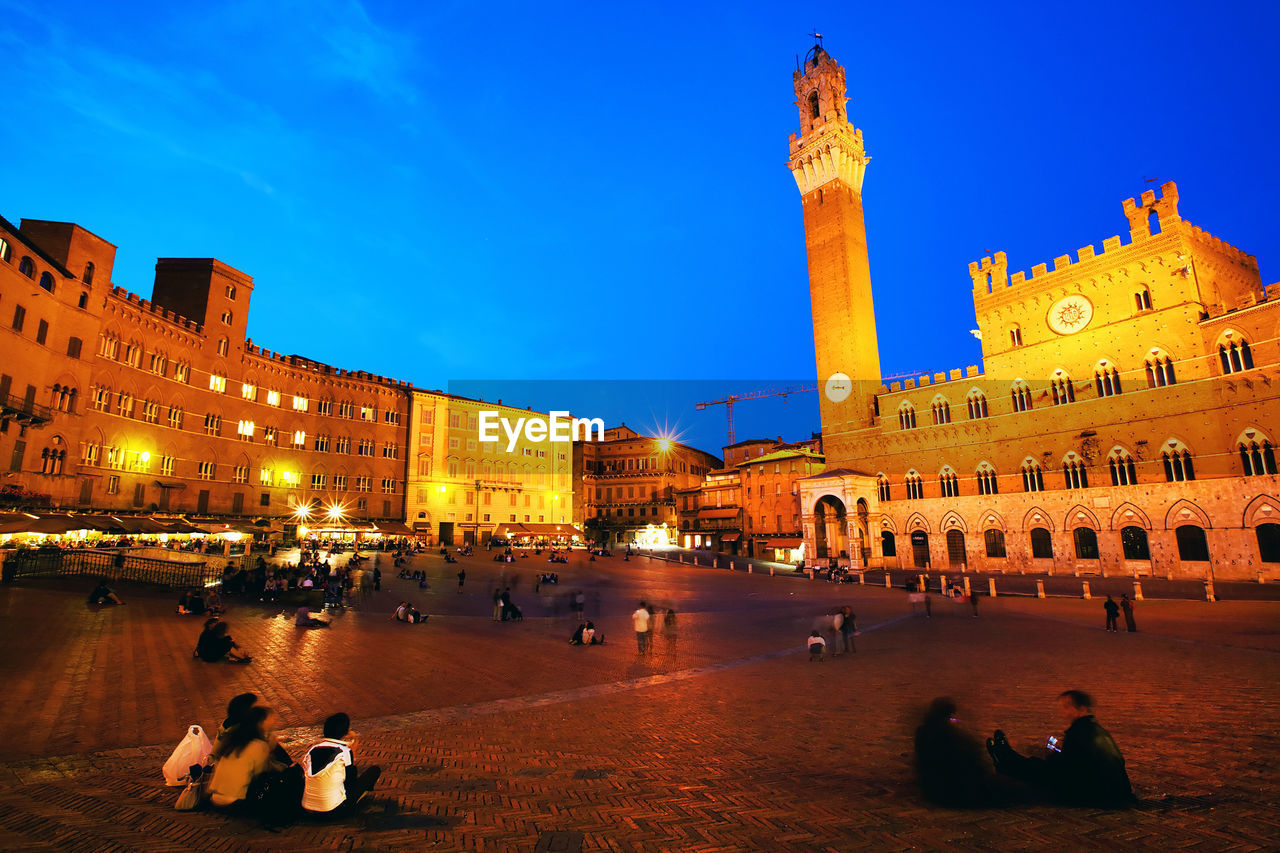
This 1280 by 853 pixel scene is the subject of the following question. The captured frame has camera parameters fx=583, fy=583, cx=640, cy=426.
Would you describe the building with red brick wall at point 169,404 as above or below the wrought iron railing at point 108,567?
above

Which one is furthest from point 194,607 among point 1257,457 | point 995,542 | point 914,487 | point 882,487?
Result: point 1257,457

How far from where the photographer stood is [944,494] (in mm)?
39844

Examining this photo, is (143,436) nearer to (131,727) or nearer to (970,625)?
(131,727)

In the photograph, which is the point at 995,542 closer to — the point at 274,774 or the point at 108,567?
the point at 274,774

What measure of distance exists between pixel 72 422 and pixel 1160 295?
199 feet

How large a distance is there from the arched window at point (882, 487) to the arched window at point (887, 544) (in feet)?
8.38

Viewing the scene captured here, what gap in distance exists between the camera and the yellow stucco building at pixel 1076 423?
2861 centimetres

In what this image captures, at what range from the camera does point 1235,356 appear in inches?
1133

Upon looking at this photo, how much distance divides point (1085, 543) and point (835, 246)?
2763cm

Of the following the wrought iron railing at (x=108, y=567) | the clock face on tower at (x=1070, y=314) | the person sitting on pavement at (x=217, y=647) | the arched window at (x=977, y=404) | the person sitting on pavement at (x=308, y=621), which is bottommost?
the person sitting on pavement at (x=308, y=621)

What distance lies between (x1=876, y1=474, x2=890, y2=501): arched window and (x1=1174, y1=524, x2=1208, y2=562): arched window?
16012 mm

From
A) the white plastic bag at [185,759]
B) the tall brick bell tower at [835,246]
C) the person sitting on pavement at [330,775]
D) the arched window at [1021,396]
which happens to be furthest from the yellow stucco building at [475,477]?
the person sitting on pavement at [330,775]

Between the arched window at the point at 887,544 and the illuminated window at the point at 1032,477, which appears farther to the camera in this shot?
the arched window at the point at 887,544

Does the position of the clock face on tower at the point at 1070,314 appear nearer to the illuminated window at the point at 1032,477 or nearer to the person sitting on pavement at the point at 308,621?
the illuminated window at the point at 1032,477
